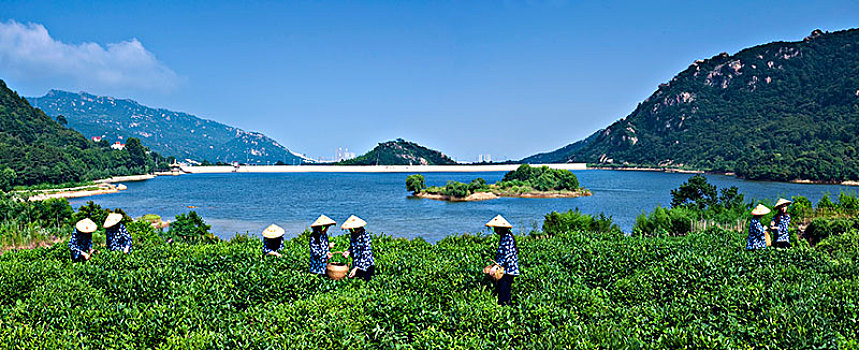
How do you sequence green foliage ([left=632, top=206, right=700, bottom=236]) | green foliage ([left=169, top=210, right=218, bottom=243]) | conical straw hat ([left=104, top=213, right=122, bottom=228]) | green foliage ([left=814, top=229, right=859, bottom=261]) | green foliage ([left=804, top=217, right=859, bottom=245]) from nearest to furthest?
green foliage ([left=814, top=229, right=859, bottom=261])
conical straw hat ([left=104, top=213, right=122, bottom=228])
green foliage ([left=804, top=217, right=859, bottom=245])
green foliage ([left=169, top=210, right=218, bottom=243])
green foliage ([left=632, top=206, right=700, bottom=236])

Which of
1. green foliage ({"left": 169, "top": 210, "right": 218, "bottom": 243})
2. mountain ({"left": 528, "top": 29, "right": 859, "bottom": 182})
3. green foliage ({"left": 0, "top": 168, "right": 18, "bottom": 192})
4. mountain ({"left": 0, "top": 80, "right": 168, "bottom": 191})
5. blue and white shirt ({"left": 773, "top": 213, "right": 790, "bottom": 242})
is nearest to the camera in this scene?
blue and white shirt ({"left": 773, "top": 213, "right": 790, "bottom": 242})

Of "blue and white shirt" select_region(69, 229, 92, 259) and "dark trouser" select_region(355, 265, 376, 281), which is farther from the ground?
"blue and white shirt" select_region(69, 229, 92, 259)

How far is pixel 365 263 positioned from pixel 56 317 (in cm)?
471

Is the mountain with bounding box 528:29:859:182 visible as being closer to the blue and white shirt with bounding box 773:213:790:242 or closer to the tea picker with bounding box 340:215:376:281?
the blue and white shirt with bounding box 773:213:790:242

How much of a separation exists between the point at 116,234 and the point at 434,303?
28.6ft

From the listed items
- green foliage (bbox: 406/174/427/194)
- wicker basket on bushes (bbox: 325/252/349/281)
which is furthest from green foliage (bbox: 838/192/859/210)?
green foliage (bbox: 406/174/427/194)

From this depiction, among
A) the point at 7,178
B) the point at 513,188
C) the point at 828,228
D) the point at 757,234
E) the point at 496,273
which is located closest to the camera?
the point at 496,273

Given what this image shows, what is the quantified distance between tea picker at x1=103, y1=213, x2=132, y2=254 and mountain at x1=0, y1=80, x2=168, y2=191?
75.7 meters

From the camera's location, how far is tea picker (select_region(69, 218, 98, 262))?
1087 cm

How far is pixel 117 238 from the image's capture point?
11859mm

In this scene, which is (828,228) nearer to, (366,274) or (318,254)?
(366,274)

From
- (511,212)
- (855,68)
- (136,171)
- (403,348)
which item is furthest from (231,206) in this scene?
(855,68)

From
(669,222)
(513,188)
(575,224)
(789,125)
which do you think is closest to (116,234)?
(575,224)

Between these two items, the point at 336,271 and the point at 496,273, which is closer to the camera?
the point at 496,273
